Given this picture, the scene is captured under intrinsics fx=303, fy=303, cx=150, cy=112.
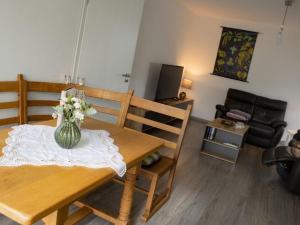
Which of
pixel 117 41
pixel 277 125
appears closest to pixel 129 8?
pixel 117 41

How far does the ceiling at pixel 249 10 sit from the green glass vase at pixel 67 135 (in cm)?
369

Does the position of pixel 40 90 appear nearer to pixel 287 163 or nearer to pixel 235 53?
pixel 287 163

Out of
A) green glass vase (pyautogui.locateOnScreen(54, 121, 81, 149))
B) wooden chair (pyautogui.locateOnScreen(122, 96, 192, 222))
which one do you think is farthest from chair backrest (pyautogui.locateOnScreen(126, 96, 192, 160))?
green glass vase (pyautogui.locateOnScreen(54, 121, 81, 149))

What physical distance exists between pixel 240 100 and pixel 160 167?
13.7 ft

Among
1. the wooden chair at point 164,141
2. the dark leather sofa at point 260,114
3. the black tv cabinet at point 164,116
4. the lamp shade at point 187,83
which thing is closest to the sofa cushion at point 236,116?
the dark leather sofa at point 260,114

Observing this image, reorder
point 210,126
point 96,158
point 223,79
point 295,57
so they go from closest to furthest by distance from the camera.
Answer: point 96,158, point 210,126, point 295,57, point 223,79

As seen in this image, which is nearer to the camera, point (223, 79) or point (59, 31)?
point (59, 31)

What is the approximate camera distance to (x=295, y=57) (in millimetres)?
5961

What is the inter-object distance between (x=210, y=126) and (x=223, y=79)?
2.47 m

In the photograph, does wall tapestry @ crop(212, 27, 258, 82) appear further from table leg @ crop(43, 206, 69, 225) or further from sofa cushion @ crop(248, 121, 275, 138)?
table leg @ crop(43, 206, 69, 225)

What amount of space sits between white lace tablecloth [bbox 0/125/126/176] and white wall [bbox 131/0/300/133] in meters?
3.04

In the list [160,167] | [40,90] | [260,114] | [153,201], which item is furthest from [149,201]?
[260,114]

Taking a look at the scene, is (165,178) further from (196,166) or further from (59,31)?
(59,31)

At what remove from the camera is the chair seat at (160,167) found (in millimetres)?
2295
